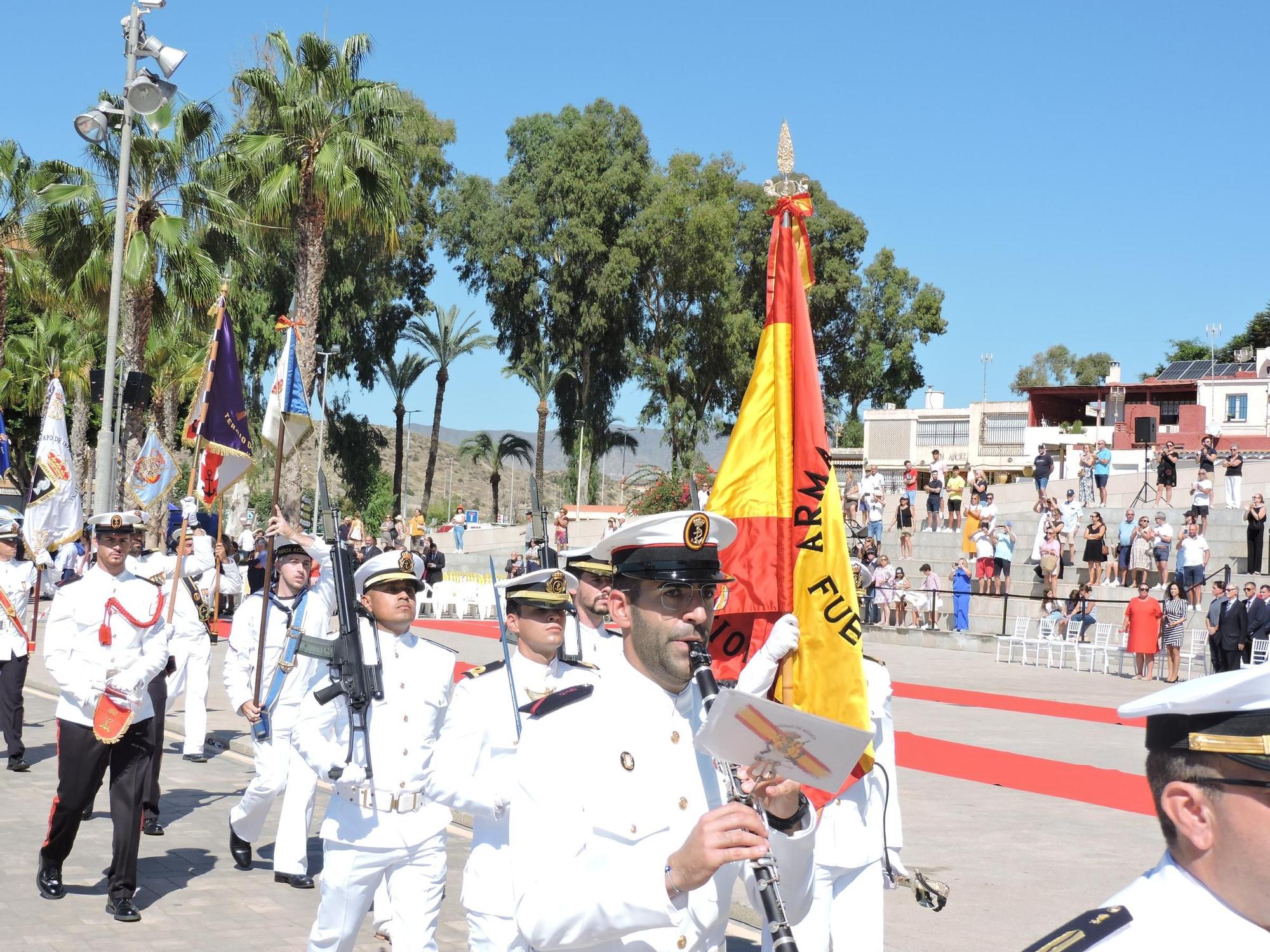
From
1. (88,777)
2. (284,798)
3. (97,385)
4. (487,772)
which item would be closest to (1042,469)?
(97,385)

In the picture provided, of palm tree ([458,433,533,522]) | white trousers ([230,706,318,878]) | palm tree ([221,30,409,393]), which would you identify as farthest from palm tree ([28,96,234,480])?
palm tree ([458,433,533,522])

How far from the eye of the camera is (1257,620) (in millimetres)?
20016

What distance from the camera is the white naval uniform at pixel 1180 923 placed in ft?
6.39

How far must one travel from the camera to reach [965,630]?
27.3 m

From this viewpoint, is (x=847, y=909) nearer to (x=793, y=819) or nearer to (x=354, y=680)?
(x=354, y=680)

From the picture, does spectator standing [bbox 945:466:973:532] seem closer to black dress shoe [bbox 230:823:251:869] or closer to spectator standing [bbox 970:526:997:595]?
spectator standing [bbox 970:526:997:595]

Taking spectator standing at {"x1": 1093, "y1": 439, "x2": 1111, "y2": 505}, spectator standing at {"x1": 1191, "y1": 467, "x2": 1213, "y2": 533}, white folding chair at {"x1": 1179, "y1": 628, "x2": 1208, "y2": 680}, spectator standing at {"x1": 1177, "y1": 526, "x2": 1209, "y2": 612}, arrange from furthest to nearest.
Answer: spectator standing at {"x1": 1093, "y1": 439, "x2": 1111, "y2": 505}
spectator standing at {"x1": 1191, "y1": 467, "x2": 1213, "y2": 533}
spectator standing at {"x1": 1177, "y1": 526, "x2": 1209, "y2": 612}
white folding chair at {"x1": 1179, "y1": 628, "x2": 1208, "y2": 680}

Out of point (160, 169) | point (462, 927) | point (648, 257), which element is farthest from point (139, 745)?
point (648, 257)

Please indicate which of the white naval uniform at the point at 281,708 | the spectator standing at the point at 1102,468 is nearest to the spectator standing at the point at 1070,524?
the spectator standing at the point at 1102,468

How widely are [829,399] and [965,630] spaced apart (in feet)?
115

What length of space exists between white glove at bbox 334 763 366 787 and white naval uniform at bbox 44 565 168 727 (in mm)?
2705

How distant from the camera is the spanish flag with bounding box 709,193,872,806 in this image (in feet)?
16.8

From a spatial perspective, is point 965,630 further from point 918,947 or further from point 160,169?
point 918,947

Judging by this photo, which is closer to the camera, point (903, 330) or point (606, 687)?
point (606, 687)
